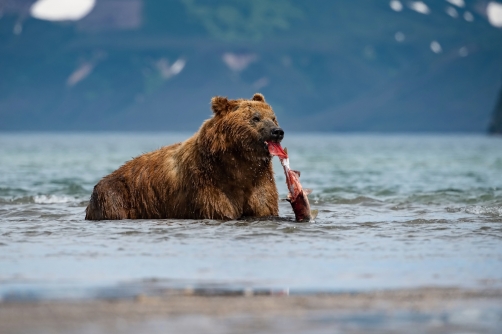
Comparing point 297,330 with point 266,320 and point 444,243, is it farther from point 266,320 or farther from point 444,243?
point 444,243

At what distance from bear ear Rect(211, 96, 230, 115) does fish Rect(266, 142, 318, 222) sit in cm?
74

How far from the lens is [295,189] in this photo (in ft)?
37.6

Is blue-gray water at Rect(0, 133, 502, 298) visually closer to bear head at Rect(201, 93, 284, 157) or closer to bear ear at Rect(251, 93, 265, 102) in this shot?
bear head at Rect(201, 93, 284, 157)

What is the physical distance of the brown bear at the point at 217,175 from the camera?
37.2 ft

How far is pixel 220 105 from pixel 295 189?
132cm

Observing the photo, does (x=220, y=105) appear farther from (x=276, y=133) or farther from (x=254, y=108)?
(x=276, y=133)

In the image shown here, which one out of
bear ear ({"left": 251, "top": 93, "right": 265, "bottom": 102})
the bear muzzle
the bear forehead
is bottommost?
the bear muzzle

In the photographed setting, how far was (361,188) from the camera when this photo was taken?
21266 millimetres

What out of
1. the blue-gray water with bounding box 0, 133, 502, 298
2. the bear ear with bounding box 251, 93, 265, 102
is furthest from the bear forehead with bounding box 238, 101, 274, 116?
the blue-gray water with bounding box 0, 133, 502, 298

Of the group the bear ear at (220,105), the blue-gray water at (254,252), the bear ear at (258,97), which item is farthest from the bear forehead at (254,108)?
the blue-gray water at (254,252)

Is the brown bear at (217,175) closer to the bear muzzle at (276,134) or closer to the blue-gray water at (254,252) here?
the bear muzzle at (276,134)

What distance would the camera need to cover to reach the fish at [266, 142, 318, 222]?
11320 millimetres

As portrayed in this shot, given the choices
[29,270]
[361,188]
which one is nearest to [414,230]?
[29,270]

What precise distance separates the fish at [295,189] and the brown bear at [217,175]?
0.13m
